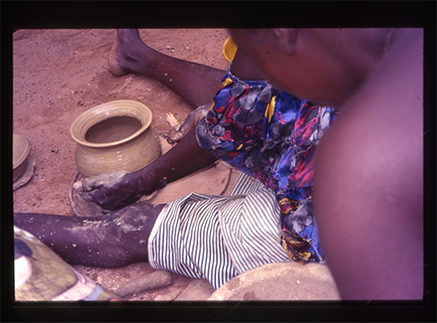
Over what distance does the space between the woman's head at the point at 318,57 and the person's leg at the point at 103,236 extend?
0.95m

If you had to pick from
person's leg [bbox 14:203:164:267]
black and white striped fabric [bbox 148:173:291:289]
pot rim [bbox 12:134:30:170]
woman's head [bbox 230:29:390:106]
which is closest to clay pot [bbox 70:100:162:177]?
person's leg [bbox 14:203:164:267]

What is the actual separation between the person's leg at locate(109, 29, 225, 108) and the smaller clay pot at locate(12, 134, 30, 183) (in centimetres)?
101

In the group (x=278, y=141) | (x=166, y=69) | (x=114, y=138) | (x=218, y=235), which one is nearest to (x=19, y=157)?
(x=114, y=138)

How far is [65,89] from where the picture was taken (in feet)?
9.18

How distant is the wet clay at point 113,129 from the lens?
188 centimetres

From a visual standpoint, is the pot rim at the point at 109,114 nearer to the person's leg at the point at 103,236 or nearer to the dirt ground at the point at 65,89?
the person's leg at the point at 103,236

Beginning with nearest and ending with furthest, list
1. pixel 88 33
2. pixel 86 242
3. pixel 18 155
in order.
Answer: pixel 86 242 → pixel 18 155 → pixel 88 33

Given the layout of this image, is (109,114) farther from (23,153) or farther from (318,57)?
(318,57)

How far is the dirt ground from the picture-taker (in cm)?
225

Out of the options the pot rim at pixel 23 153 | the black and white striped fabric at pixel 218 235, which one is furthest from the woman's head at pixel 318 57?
the pot rim at pixel 23 153
